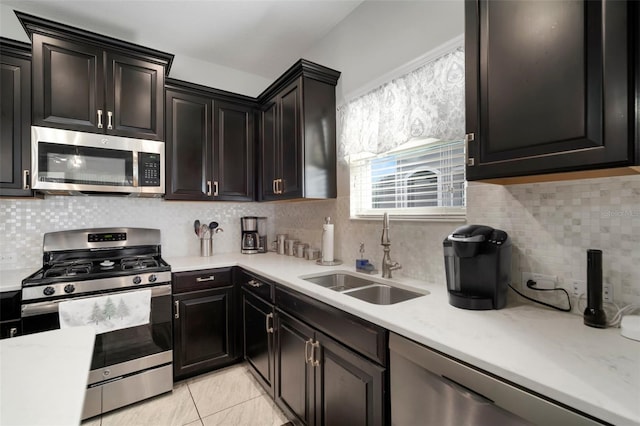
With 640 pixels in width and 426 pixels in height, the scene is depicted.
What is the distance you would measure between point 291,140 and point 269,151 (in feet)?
1.33

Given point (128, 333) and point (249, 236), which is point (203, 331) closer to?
point (128, 333)

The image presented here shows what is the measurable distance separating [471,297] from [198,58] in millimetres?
3186

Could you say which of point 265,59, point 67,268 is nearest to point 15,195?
point 67,268

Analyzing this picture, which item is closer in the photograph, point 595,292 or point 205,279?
point 595,292

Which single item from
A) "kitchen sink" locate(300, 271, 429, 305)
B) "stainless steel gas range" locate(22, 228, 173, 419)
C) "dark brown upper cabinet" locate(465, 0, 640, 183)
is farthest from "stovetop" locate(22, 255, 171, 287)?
"dark brown upper cabinet" locate(465, 0, 640, 183)

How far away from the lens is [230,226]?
310cm

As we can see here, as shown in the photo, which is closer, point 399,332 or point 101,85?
point 399,332

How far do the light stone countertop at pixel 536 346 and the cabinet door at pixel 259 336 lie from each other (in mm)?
743

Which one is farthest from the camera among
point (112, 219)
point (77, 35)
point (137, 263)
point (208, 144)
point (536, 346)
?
point (208, 144)

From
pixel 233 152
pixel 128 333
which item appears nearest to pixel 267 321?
pixel 128 333

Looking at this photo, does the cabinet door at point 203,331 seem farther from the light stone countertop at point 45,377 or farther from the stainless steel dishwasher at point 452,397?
the stainless steel dishwasher at point 452,397

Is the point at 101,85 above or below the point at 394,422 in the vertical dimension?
above

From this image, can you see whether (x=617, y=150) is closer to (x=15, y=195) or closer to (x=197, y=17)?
(x=197, y=17)

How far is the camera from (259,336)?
2.12 m
